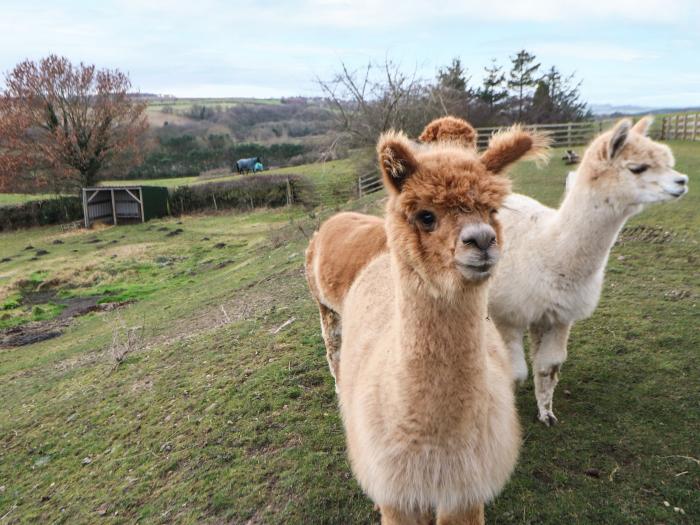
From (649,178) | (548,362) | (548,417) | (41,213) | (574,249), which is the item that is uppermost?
(649,178)

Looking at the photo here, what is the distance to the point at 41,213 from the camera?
30.4 metres

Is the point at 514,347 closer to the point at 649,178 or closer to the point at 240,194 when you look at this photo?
the point at 649,178

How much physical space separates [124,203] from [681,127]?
104 feet

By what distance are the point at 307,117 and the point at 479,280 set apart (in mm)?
74092

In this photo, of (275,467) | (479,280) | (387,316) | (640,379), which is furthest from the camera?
(640,379)

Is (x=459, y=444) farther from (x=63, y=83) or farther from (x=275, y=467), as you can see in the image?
(x=63, y=83)

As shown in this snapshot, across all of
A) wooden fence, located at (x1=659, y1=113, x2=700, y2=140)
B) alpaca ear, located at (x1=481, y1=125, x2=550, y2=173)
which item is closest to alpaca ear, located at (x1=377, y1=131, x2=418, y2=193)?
alpaca ear, located at (x1=481, y1=125, x2=550, y2=173)

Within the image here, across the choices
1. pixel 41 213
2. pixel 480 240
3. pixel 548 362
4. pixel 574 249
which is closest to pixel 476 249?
pixel 480 240

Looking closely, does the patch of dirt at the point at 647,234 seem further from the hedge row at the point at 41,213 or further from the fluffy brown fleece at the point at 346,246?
the hedge row at the point at 41,213

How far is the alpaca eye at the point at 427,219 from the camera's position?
6.04 ft

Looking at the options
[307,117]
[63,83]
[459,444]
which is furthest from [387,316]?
[307,117]

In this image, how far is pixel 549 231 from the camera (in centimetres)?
366

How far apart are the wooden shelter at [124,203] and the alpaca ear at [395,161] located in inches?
1194

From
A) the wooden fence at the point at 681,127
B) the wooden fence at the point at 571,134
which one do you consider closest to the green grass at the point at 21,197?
the wooden fence at the point at 571,134
